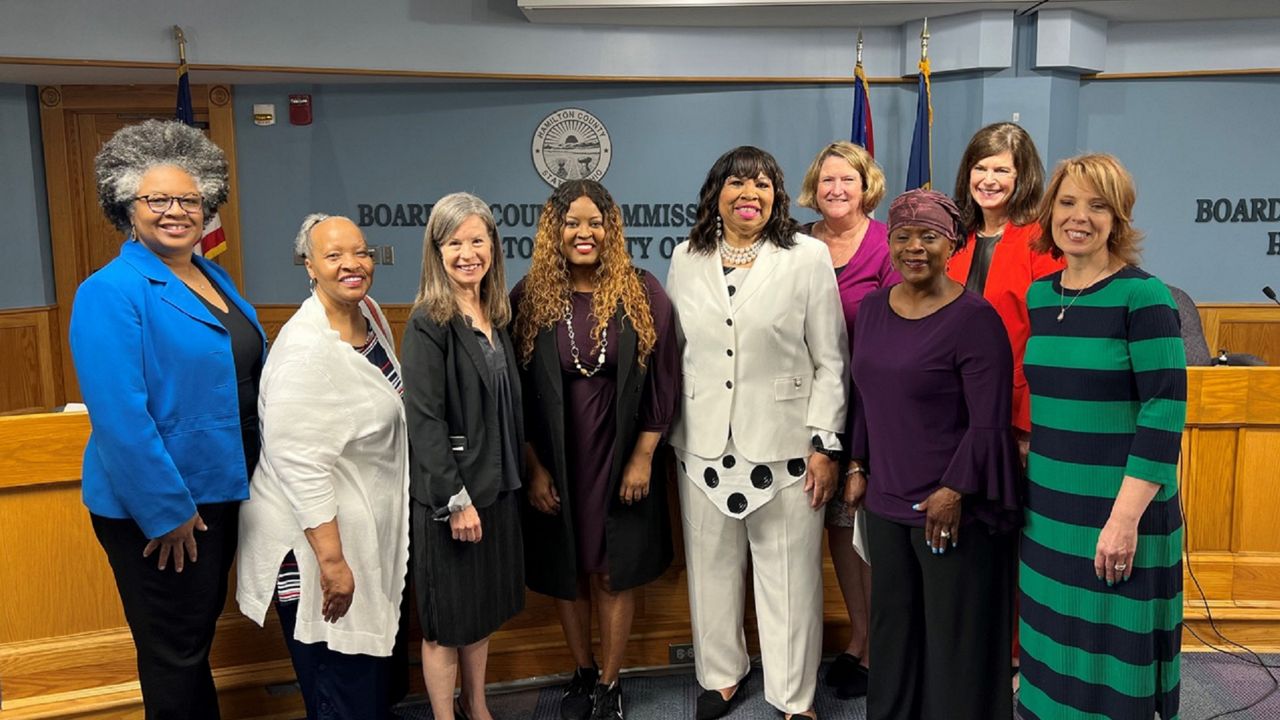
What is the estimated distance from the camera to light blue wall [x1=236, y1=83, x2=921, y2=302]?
6074 millimetres

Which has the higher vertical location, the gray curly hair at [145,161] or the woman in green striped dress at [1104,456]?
the gray curly hair at [145,161]

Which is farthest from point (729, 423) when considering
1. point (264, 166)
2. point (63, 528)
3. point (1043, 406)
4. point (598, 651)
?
point (264, 166)

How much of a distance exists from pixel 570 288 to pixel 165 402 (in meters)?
1.02

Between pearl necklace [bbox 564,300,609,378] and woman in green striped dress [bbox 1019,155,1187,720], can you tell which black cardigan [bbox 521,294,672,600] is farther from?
woman in green striped dress [bbox 1019,155,1187,720]

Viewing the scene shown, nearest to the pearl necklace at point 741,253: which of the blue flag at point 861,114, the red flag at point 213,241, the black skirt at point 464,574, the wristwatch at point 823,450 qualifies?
the wristwatch at point 823,450

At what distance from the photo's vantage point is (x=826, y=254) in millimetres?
2504

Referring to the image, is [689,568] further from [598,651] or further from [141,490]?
[141,490]

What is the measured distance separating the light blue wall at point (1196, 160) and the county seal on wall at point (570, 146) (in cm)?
317

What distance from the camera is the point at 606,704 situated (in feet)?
8.84

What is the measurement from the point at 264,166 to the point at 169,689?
4659 mm

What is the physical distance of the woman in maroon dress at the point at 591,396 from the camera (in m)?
2.45

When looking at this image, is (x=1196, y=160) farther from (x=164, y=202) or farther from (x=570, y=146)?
(x=164, y=202)

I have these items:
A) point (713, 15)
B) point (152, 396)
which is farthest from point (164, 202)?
point (713, 15)

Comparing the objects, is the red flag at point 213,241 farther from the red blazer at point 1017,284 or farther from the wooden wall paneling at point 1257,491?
the wooden wall paneling at point 1257,491
